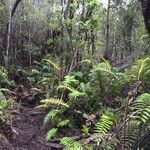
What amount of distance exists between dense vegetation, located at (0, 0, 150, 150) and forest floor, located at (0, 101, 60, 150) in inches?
1.6

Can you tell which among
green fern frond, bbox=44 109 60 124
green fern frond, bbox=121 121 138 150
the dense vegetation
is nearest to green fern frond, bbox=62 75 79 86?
the dense vegetation

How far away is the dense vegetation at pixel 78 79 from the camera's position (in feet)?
18.3

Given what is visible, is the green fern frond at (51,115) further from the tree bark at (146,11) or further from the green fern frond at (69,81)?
the tree bark at (146,11)

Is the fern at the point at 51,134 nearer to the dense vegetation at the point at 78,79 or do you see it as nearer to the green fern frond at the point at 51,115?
the dense vegetation at the point at 78,79

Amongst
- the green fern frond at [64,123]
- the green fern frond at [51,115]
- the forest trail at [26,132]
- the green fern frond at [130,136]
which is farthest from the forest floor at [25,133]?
the green fern frond at [130,136]

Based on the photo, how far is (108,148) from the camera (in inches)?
210

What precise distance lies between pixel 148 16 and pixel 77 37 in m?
8.07

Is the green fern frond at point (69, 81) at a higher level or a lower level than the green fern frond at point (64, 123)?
higher

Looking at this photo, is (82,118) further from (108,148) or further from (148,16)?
(148,16)

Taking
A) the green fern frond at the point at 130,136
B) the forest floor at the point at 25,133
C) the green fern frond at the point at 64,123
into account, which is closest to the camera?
the green fern frond at the point at 130,136

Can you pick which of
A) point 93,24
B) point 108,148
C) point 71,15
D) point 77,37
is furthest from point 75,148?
point 71,15

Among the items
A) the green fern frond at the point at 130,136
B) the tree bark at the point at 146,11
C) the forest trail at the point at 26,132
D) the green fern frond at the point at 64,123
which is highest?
the tree bark at the point at 146,11

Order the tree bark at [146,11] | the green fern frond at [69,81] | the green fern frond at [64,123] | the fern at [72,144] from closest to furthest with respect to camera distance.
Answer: the tree bark at [146,11] → the fern at [72,144] → the green fern frond at [64,123] → the green fern frond at [69,81]

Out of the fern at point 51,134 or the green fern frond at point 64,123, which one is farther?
the green fern frond at point 64,123
